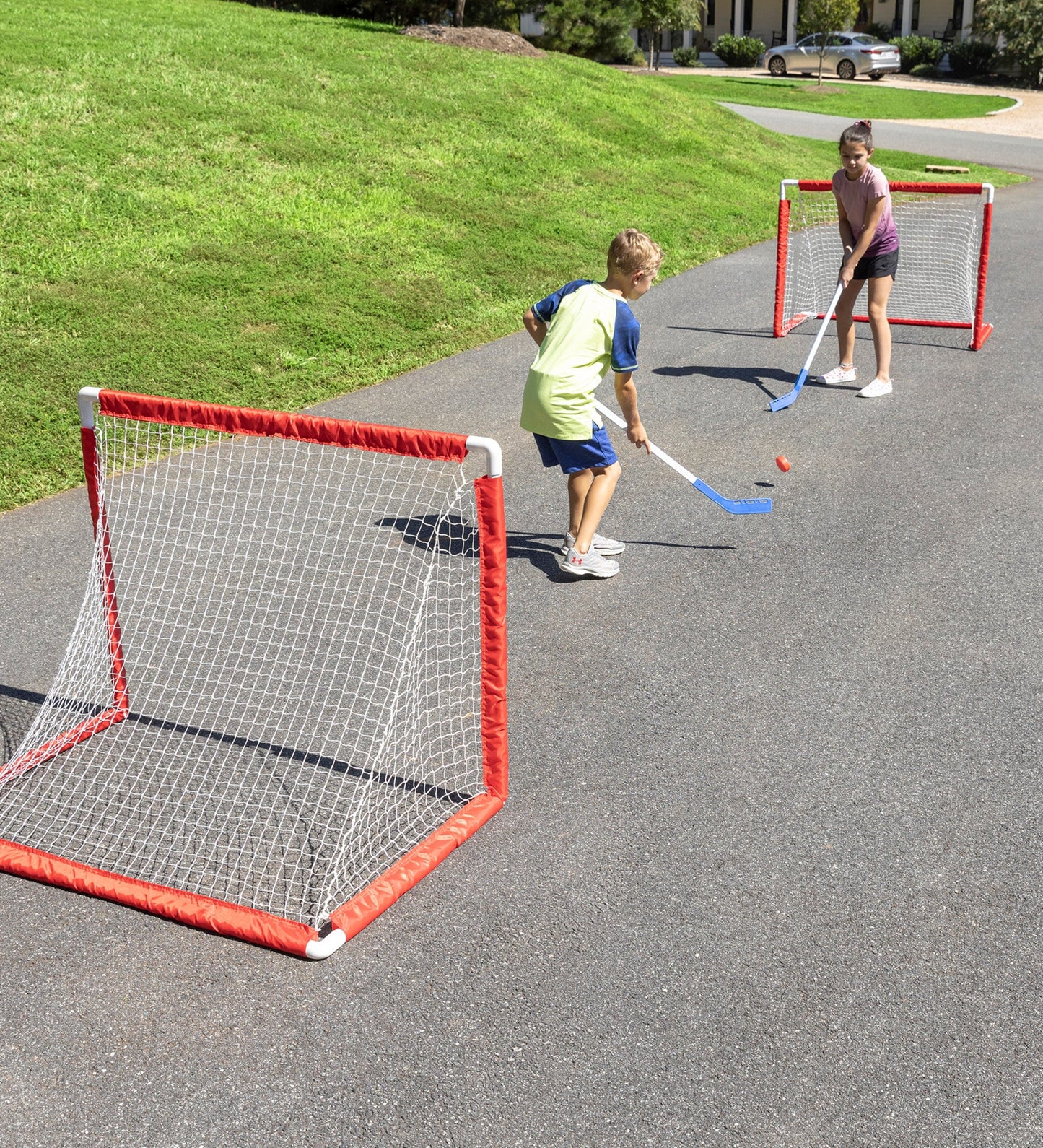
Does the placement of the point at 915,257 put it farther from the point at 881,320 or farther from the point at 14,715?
the point at 14,715

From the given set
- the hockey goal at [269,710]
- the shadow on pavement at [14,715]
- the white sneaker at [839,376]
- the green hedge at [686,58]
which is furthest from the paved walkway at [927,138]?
the shadow on pavement at [14,715]

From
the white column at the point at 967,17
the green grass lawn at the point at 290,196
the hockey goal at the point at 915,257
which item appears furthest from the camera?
the white column at the point at 967,17

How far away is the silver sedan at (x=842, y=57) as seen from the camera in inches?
1576

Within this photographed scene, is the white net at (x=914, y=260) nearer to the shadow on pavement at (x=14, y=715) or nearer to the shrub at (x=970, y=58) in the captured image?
the shadow on pavement at (x=14, y=715)

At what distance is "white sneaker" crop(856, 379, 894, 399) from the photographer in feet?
30.4

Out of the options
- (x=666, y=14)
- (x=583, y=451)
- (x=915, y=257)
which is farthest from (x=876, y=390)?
(x=666, y=14)

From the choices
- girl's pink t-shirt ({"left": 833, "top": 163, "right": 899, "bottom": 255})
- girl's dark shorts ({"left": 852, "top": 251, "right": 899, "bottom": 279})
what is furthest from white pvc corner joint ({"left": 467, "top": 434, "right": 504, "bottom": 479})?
girl's dark shorts ({"left": 852, "top": 251, "right": 899, "bottom": 279})

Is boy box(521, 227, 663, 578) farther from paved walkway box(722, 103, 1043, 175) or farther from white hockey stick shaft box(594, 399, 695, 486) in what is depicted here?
paved walkway box(722, 103, 1043, 175)

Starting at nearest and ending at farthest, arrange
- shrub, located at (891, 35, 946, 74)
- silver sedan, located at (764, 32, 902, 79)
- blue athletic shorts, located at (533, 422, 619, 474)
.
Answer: blue athletic shorts, located at (533, 422, 619, 474) < silver sedan, located at (764, 32, 902, 79) < shrub, located at (891, 35, 946, 74)

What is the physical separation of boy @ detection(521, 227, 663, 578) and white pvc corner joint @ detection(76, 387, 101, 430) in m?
1.99

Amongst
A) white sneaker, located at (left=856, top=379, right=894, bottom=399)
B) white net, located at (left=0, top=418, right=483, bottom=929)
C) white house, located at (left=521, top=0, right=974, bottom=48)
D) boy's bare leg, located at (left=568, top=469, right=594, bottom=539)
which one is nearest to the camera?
white net, located at (left=0, top=418, right=483, bottom=929)

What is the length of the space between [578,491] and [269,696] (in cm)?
190

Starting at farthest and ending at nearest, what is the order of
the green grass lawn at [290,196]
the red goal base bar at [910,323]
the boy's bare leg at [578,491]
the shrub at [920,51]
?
the shrub at [920,51]
the red goal base bar at [910,323]
the green grass lawn at [290,196]
the boy's bare leg at [578,491]

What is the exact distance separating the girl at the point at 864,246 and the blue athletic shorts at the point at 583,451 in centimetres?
350
